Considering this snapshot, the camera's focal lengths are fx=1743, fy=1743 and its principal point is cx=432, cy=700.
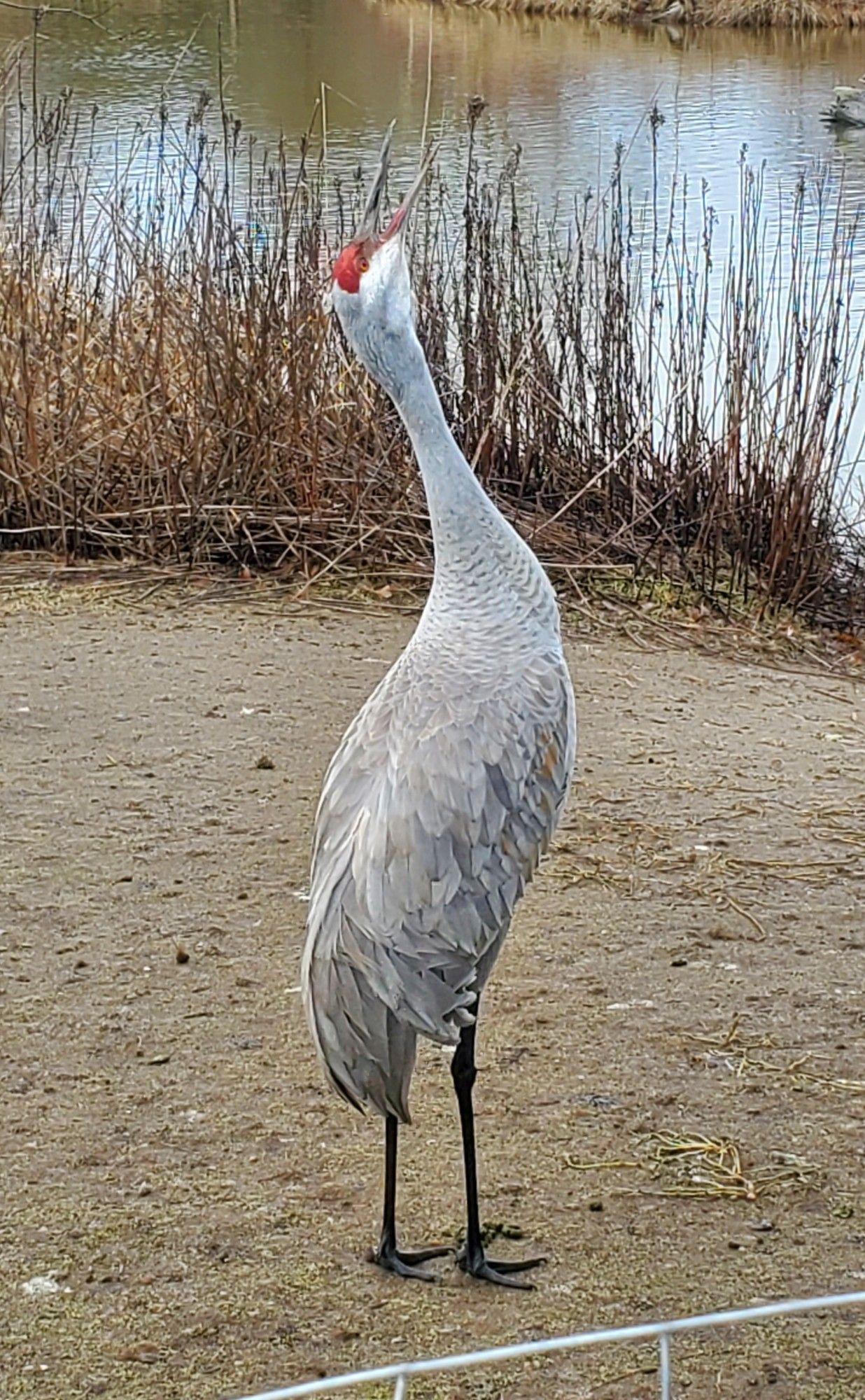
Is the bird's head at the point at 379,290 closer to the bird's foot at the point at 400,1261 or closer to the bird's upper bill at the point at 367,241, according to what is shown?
the bird's upper bill at the point at 367,241

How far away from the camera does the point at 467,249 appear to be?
6250 millimetres

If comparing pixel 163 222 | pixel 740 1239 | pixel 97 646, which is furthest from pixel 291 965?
pixel 163 222

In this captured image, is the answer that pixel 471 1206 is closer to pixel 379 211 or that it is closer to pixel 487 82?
pixel 379 211

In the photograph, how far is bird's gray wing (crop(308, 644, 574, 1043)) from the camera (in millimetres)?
2646

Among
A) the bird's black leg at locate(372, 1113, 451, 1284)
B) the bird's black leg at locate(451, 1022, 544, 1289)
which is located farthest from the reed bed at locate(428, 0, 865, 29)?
the bird's black leg at locate(372, 1113, 451, 1284)

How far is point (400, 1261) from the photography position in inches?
107

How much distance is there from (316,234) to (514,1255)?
436 cm

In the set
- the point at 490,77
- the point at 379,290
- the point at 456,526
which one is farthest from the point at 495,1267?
the point at 490,77

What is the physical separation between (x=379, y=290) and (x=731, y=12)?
746 inches

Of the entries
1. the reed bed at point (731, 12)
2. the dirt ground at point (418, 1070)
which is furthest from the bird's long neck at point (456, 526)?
Result: the reed bed at point (731, 12)

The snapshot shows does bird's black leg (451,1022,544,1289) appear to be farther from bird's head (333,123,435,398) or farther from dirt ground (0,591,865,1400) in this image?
bird's head (333,123,435,398)

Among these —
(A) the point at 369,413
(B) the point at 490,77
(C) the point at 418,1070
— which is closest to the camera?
(C) the point at 418,1070

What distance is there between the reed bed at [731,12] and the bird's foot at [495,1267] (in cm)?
1889

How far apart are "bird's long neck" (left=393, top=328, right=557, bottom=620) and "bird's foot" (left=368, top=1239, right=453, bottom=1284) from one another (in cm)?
103
